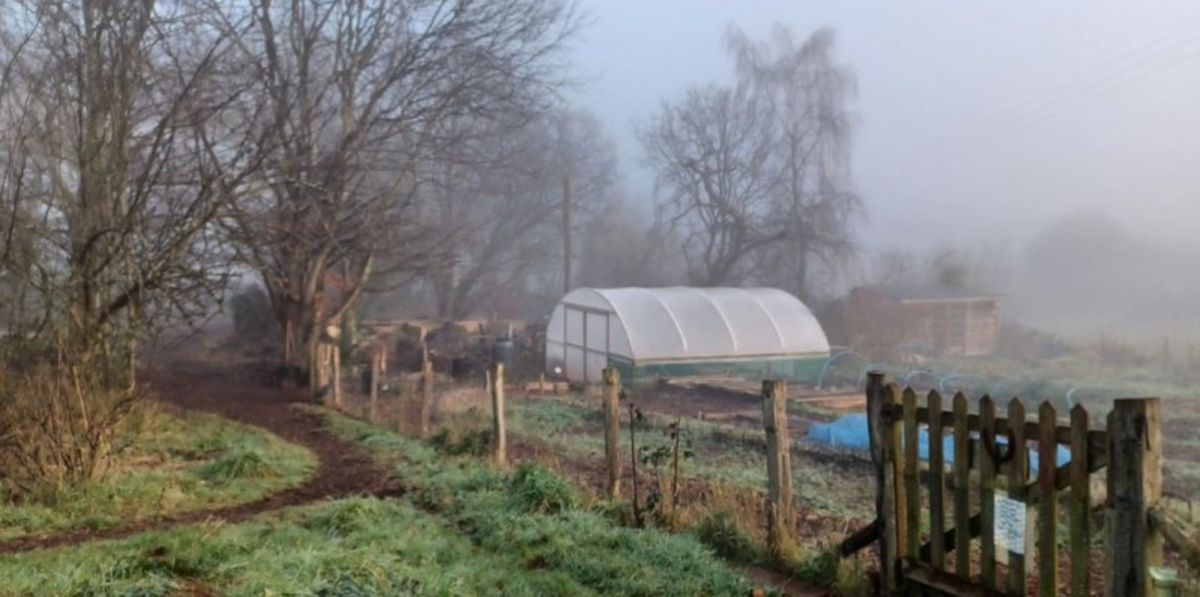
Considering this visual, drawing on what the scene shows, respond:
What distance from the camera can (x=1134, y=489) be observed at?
14.8ft

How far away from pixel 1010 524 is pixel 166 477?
7.73 m

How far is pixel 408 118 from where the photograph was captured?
2475cm

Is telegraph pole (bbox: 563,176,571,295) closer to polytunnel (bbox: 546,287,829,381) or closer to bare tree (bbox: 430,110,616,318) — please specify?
bare tree (bbox: 430,110,616,318)

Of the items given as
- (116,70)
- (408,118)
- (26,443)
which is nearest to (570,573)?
(26,443)

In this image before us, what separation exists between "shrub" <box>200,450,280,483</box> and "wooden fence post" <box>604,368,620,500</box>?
3636 mm

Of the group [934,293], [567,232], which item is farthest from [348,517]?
[567,232]

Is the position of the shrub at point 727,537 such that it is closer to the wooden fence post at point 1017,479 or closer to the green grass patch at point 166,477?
the wooden fence post at point 1017,479

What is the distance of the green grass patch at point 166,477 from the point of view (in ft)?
26.5

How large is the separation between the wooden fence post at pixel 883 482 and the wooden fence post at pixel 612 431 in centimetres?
315

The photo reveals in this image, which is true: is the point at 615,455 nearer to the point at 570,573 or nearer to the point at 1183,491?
the point at 570,573

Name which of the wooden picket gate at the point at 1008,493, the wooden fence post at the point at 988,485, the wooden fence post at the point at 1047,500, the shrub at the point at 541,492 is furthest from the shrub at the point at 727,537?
the wooden fence post at the point at 1047,500

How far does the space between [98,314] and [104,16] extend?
134 inches

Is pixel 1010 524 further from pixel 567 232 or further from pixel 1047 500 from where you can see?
pixel 567 232

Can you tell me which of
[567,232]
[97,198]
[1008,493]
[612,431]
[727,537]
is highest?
[567,232]
